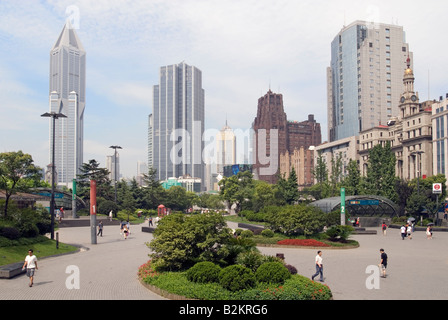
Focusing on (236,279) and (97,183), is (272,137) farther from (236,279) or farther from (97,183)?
(236,279)

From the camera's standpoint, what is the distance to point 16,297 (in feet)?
48.1

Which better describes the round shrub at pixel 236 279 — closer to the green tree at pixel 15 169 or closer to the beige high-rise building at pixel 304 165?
the green tree at pixel 15 169

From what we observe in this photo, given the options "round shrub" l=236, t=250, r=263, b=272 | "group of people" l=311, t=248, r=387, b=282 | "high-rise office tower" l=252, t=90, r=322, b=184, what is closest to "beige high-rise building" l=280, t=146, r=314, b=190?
"high-rise office tower" l=252, t=90, r=322, b=184

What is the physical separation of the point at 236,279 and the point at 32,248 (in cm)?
1518

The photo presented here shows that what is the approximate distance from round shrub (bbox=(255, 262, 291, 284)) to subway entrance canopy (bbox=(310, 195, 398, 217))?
38186 mm

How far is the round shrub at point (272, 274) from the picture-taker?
49.1ft

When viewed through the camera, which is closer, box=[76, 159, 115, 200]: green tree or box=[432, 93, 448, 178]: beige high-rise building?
box=[76, 159, 115, 200]: green tree

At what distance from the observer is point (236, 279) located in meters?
14.2

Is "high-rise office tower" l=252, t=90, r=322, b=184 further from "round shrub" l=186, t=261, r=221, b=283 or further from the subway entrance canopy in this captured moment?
"round shrub" l=186, t=261, r=221, b=283

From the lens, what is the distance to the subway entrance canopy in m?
51.8

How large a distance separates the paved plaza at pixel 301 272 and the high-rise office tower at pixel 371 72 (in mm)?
101826
